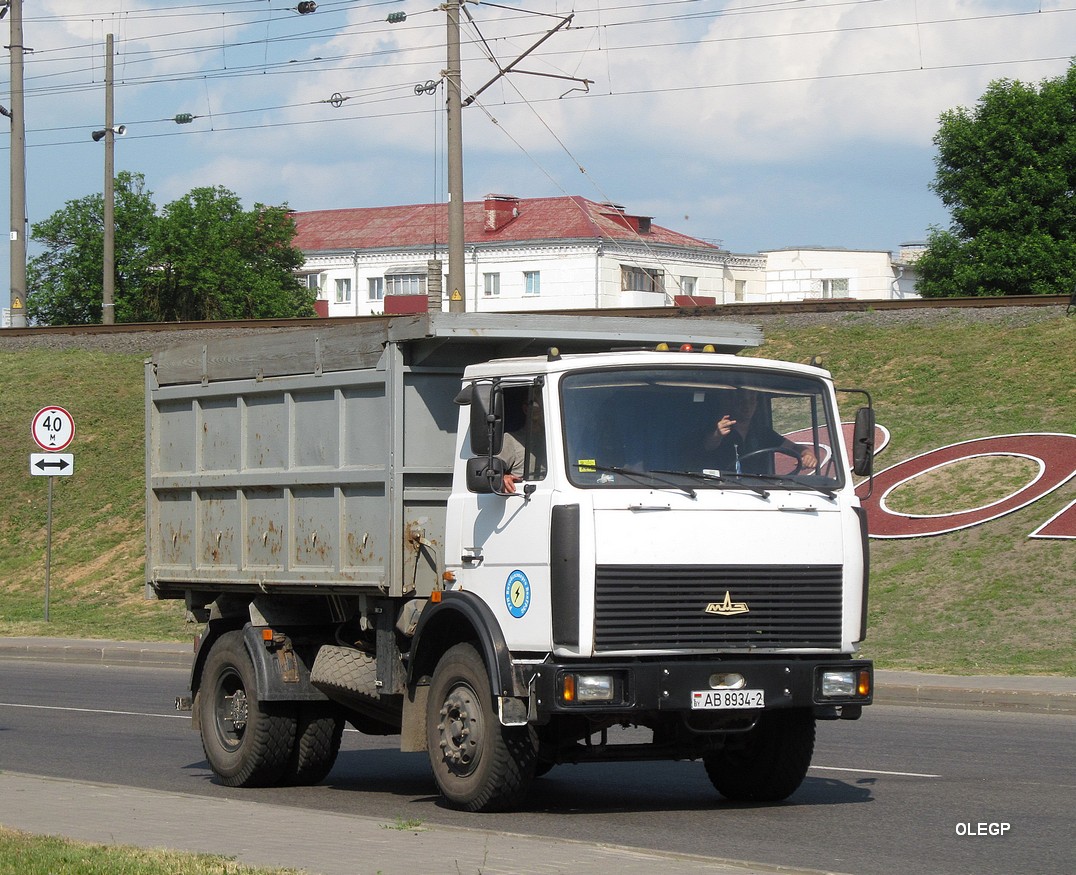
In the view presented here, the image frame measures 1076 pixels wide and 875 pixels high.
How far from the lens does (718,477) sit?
9.16 metres

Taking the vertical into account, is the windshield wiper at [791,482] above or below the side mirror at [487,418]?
below

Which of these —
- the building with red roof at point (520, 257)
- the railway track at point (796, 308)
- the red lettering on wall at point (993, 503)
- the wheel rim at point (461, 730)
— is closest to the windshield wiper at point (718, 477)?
the wheel rim at point (461, 730)

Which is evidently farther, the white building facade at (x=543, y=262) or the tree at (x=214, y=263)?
the white building facade at (x=543, y=262)

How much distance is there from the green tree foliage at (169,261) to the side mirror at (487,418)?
7174cm

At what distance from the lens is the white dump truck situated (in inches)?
347

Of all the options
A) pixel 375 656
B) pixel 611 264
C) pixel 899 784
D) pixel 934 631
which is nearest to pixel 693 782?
pixel 899 784

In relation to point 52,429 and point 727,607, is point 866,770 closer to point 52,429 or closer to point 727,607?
point 727,607

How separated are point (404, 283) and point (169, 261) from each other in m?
21.6

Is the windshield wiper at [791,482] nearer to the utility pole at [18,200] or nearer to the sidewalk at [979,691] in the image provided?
the sidewalk at [979,691]

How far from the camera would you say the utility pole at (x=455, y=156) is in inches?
1166

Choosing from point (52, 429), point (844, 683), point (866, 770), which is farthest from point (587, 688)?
point (52, 429)

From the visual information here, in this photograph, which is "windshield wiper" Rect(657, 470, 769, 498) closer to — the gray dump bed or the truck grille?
the truck grille

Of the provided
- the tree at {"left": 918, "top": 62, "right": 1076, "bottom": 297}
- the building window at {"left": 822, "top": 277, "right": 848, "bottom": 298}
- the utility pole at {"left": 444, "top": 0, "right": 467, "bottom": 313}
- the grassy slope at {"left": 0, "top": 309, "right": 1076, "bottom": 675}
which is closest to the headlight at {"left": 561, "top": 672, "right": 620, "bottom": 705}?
the grassy slope at {"left": 0, "top": 309, "right": 1076, "bottom": 675}

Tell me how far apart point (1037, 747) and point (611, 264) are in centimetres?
8373
